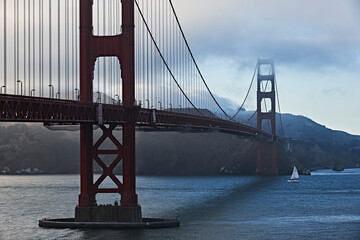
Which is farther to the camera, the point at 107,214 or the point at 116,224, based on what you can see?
the point at 107,214

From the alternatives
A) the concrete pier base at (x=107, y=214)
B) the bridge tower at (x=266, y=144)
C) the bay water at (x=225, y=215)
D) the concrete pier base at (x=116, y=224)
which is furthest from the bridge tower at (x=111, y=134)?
the bridge tower at (x=266, y=144)

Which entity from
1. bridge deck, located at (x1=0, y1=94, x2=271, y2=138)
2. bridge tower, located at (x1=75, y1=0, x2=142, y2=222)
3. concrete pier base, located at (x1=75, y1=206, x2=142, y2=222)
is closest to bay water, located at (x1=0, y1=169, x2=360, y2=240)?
concrete pier base, located at (x1=75, y1=206, x2=142, y2=222)

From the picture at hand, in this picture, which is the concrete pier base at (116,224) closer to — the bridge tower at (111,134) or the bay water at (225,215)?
the bridge tower at (111,134)

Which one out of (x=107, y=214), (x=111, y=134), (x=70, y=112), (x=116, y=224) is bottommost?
(x=116, y=224)

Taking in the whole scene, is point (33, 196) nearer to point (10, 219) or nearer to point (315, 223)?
point (10, 219)

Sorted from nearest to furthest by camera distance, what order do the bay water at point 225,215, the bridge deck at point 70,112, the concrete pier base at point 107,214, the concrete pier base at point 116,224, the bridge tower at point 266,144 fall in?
the bridge deck at point 70,112
the bay water at point 225,215
the concrete pier base at point 116,224
the concrete pier base at point 107,214
the bridge tower at point 266,144

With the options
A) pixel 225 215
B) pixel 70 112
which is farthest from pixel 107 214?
pixel 225 215

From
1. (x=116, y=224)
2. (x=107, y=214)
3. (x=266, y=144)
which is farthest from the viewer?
(x=266, y=144)

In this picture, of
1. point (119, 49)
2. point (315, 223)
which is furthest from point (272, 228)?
point (119, 49)

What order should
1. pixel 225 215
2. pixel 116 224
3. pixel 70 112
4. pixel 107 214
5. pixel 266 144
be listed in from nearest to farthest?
pixel 70 112, pixel 116 224, pixel 107 214, pixel 225 215, pixel 266 144

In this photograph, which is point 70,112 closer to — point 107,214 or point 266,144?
point 107,214
